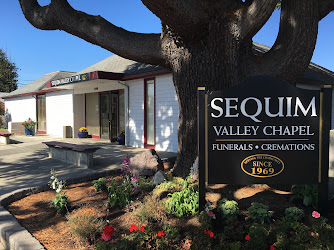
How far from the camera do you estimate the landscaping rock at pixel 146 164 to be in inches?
210

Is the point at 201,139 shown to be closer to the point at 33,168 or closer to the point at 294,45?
the point at 294,45

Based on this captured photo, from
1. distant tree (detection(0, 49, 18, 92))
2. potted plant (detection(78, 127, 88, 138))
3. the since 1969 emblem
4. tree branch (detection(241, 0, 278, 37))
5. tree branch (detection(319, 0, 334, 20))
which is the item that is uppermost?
distant tree (detection(0, 49, 18, 92))

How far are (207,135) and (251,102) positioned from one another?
64 centimetres

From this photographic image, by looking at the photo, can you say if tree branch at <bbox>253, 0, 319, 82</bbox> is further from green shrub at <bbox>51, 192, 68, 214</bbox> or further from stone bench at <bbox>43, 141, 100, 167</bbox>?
stone bench at <bbox>43, 141, 100, 167</bbox>

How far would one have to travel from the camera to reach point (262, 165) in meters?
3.19

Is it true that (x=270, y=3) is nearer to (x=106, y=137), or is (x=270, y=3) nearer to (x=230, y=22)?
(x=230, y=22)

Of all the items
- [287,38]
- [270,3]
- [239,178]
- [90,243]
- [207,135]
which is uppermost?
[270,3]

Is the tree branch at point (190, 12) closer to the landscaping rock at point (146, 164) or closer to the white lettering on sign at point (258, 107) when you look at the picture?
the white lettering on sign at point (258, 107)

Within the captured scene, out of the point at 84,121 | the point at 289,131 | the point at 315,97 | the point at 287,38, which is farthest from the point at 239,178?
the point at 84,121

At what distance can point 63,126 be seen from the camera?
15195mm

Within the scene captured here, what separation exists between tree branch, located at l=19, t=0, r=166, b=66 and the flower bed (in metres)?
2.39

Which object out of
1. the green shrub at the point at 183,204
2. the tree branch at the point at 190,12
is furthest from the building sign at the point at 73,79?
the green shrub at the point at 183,204

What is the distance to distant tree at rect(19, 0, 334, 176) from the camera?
4.20 metres

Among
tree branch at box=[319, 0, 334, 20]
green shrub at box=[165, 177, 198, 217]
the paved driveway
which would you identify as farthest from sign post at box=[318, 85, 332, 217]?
the paved driveway
